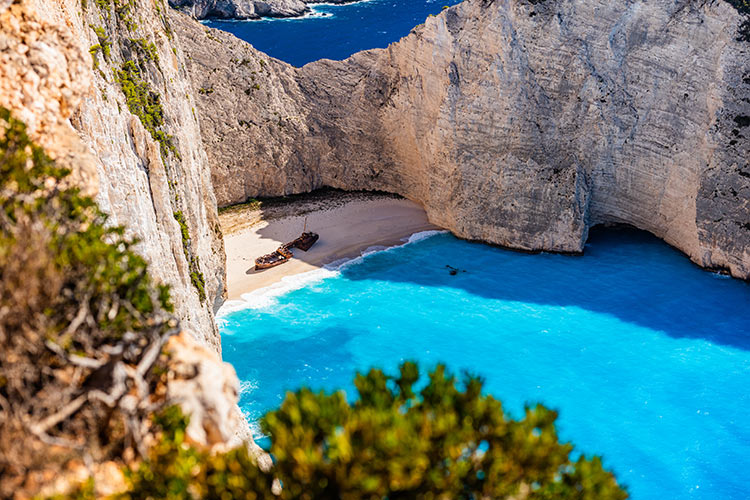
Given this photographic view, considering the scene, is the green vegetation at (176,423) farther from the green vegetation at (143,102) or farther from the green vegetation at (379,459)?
the green vegetation at (143,102)

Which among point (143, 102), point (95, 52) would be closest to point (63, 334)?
point (95, 52)

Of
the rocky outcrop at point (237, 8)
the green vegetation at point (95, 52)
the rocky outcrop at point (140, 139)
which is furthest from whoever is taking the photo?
the rocky outcrop at point (237, 8)

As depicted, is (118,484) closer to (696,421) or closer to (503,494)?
(503,494)

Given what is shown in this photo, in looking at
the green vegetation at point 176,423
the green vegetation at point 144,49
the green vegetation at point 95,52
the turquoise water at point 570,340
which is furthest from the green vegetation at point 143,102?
the green vegetation at point 176,423

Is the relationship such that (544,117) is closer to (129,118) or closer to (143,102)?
(143,102)

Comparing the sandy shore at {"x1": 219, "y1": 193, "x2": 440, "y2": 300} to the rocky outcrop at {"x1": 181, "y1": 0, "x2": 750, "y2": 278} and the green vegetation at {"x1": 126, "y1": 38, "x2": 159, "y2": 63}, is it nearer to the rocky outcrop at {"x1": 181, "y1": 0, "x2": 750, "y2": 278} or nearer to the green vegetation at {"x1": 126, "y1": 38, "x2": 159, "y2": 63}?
the rocky outcrop at {"x1": 181, "y1": 0, "x2": 750, "y2": 278}

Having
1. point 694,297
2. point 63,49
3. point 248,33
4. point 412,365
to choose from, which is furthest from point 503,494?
point 248,33
